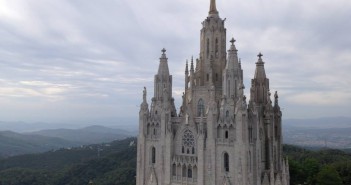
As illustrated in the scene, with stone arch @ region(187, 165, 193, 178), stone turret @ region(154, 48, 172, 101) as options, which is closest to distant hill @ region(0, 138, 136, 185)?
stone turret @ region(154, 48, 172, 101)

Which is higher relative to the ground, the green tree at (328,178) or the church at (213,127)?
the church at (213,127)

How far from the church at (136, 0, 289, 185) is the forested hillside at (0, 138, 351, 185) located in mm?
27258

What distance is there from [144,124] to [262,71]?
1518 centimetres

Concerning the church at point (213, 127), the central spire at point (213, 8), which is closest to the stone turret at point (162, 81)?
the church at point (213, 127)

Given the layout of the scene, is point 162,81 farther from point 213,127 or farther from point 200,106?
point 213,127

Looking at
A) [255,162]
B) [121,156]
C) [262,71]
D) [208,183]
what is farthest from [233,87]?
[121,156]

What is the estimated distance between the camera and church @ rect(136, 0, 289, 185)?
3672 cm

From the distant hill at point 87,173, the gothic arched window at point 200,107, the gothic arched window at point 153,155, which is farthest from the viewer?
the distant hill at point 87,173

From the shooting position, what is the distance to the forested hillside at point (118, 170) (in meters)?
65.0

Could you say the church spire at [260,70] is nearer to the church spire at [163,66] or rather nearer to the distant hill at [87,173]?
A: the church spire at [163,66]

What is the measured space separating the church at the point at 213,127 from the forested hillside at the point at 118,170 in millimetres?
27258

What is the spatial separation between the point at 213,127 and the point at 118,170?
7167cm

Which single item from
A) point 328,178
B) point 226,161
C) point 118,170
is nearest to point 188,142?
point 226,161

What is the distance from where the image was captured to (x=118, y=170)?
341 feet
